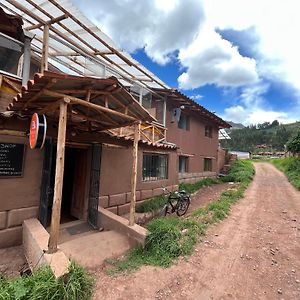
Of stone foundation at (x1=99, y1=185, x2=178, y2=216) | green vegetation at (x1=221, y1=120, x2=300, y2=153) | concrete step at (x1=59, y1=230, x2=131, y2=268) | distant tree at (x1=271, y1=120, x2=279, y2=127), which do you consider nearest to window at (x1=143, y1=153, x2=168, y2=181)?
stone foundation at (x1=99, y1=185, x2=178, y2=216)

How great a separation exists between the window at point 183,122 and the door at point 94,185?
871 cm

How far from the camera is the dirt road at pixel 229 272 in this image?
146 inches

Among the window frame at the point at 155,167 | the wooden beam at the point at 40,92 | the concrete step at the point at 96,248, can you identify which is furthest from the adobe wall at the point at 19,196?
the window frame at the point at 155,167

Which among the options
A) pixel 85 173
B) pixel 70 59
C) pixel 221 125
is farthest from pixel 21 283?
pixel 221 125

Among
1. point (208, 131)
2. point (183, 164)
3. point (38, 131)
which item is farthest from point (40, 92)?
point (208, 131)

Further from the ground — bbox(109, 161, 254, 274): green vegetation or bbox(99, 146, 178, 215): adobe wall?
bbox(99, 146, 178, 215): adobe wall

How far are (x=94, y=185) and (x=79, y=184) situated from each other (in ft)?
2.62

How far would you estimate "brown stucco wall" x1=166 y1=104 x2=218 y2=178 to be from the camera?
1384 cm

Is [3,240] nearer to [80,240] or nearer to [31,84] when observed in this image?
[80,240]

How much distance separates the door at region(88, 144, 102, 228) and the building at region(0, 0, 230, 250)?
30 millimetres

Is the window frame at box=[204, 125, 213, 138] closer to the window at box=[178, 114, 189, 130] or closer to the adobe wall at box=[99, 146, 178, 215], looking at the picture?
the window at box=[178, 114, 189, 130]

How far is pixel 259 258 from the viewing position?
196 inches

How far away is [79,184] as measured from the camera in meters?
7.55

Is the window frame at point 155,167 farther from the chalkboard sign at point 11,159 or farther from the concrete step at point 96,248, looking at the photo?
the chalkboard sign at point 11,159
